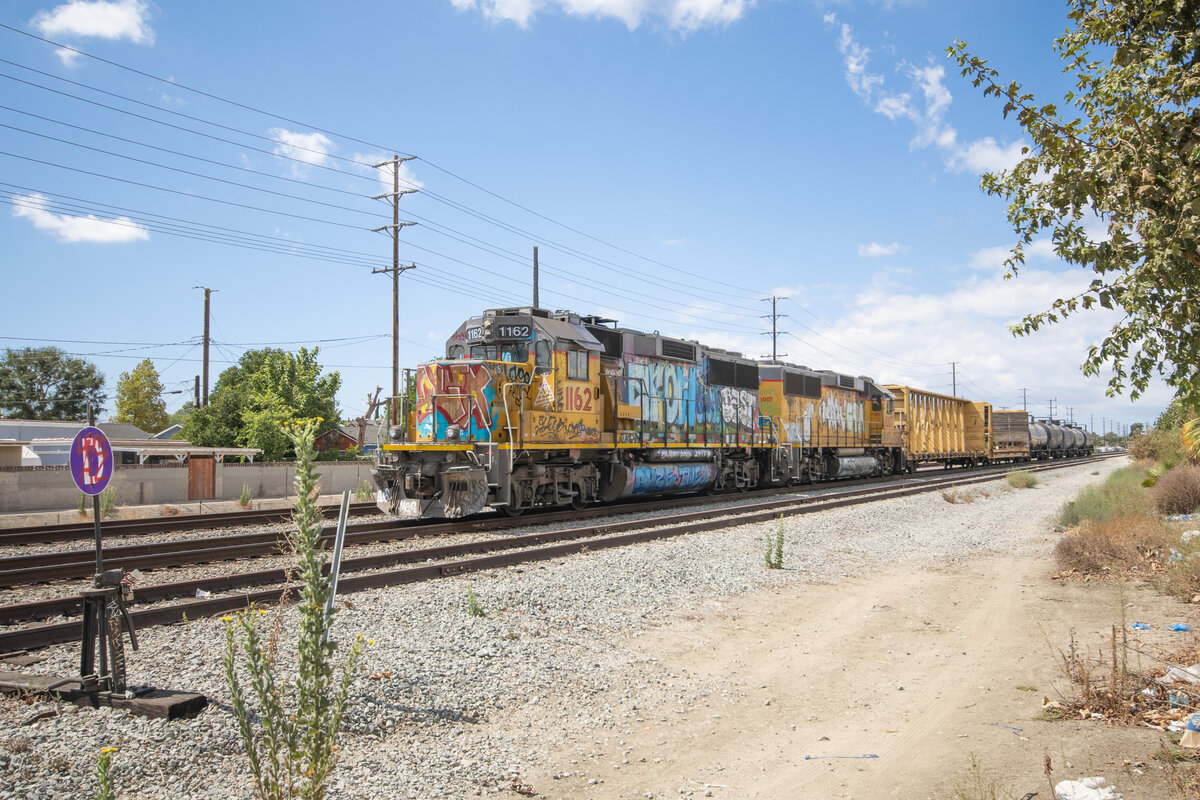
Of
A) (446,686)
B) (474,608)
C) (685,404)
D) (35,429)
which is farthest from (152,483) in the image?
(35,429)

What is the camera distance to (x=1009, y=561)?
37.7 feet

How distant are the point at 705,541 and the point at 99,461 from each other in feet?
29.3

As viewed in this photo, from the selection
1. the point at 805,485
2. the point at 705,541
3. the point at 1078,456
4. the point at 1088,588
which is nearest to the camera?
the point at 1088,588

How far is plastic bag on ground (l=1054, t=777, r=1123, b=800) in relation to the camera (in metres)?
3.69

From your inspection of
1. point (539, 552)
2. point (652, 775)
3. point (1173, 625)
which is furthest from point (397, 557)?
point (1173, 625)

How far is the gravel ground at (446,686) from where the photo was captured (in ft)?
13.0

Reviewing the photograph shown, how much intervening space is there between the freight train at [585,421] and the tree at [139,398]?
65726mm

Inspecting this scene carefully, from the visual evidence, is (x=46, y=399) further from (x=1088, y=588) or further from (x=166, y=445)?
(x=1088, y=588)

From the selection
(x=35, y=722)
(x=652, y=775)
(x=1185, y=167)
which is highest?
(x=1185, y=167)

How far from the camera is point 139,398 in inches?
2741

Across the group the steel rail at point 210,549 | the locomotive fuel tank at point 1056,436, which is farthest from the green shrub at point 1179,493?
the locomotive fuel tank at point 1056,436

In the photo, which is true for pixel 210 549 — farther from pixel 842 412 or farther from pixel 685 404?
pixel 842 412

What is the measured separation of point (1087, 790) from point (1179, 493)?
13360 mm

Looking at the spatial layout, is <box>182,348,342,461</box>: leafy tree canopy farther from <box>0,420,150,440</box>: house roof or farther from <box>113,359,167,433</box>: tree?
<box>113,359,167,433</box>: tree
